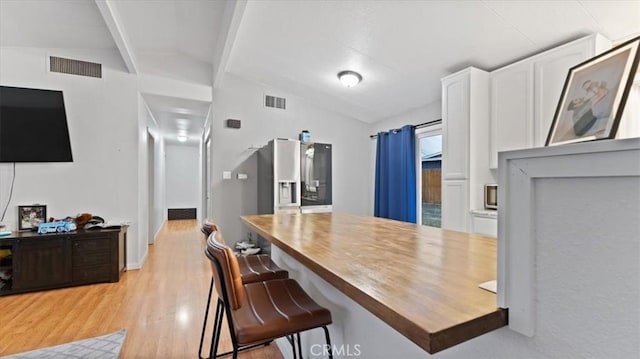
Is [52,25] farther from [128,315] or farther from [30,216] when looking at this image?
[128,315]

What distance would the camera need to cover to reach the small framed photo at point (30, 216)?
3367 mm

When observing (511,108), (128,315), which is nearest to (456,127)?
(511,108)

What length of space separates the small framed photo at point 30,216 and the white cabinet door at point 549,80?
5.40 m

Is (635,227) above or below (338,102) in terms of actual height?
below

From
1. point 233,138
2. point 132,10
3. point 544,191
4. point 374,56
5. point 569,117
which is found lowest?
point 544,191

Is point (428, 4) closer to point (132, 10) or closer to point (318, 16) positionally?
point (318, 16)

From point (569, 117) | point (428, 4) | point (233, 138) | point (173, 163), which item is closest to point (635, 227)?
point (569, 117)

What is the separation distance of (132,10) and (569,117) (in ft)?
12.9

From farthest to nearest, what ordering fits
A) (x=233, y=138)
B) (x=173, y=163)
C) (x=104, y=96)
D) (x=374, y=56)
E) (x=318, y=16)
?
(x=173, y=163) < (x=233, y=138) < (x=104, y=96) < (x=374, y=56) < (x=318, y=16)

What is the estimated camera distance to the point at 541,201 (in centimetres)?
58

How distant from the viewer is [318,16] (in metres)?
2.88

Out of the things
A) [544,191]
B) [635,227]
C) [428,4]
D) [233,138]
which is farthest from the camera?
[233,138]

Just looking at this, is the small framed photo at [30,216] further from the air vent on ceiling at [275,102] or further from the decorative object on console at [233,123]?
the air vent on ceiling at [275,102]

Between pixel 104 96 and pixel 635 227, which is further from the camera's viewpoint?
pixel 104 96
